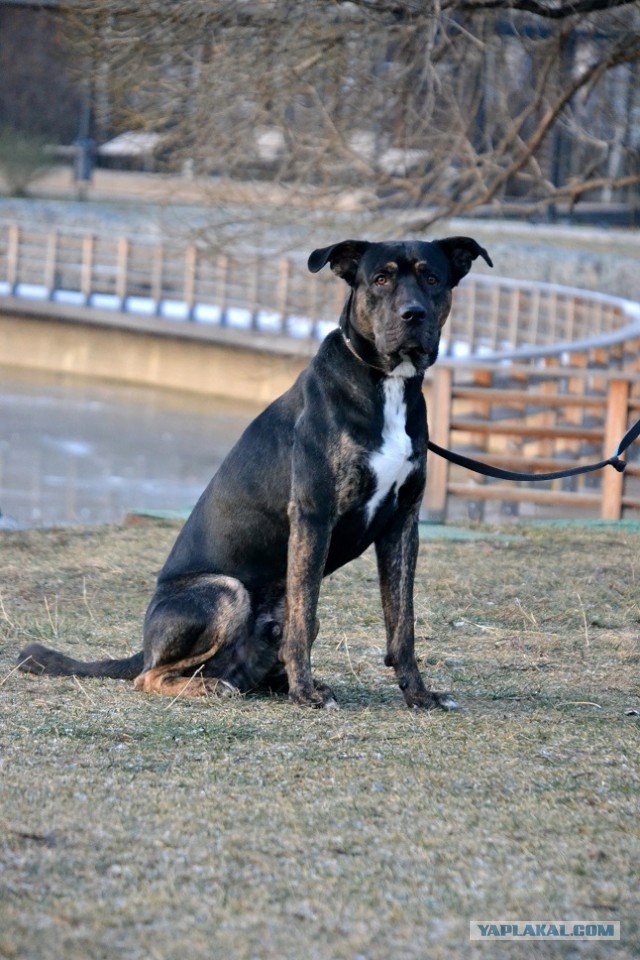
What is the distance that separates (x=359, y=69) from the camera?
451 inches

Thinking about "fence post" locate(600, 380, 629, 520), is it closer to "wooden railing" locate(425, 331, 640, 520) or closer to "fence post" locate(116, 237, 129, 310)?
"wooden railing" locate(425, 331, 640, 520)

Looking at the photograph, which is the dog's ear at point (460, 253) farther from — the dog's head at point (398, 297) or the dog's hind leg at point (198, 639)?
the dog's hind leg at point (198, 639)

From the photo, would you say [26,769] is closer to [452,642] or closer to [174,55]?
[452,642]

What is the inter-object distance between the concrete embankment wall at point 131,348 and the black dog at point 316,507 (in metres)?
20.9

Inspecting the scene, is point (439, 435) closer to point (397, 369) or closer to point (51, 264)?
point (397, 369)

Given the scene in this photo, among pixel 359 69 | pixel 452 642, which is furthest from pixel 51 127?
pixel 452 642

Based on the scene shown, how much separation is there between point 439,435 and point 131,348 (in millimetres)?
18508

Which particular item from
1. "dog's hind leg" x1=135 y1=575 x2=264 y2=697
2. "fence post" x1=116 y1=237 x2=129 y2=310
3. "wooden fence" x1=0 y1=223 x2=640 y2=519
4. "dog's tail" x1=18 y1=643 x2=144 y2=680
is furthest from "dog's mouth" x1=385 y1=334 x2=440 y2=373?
"fence post" x1=116 y1=237 x2=129 y2=310

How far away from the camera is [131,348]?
3020 centimetres

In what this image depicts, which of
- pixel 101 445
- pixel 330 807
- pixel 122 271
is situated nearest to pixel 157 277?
pixel 122 271

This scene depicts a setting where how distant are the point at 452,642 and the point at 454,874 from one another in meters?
3.25

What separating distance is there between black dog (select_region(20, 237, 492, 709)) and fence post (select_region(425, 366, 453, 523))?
707 centimetres

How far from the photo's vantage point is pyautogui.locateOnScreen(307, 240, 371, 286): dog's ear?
16.4 ft

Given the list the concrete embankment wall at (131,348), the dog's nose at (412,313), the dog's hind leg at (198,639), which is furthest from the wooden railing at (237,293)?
the dog's nose at (412,313)
